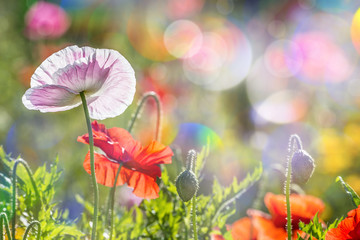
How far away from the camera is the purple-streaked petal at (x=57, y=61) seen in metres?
0.46

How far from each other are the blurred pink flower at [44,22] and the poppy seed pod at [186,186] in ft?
6.16

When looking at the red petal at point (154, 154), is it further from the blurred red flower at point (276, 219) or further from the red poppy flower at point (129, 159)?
the blurred red flower at point (276, 219)

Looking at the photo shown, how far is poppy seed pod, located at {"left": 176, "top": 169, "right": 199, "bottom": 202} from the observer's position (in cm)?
46

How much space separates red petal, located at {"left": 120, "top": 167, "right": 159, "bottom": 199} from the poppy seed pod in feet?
0.25

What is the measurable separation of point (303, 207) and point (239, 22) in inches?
83.1

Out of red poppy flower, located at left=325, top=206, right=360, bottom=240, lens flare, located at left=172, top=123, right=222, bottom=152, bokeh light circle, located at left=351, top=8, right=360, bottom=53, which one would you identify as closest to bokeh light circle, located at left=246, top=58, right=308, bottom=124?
bokeh light circle, located at left=351, top=8, right=360, bottom=53

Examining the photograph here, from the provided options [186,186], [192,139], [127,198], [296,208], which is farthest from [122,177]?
[192,139]

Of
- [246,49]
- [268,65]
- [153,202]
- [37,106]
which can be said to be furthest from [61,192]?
[246,49]

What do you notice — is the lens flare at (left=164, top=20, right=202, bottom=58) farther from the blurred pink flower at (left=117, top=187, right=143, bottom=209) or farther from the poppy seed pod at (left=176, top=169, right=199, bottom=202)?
the poppy seed pod at (left=176, top=169, right=199, bottom=202)

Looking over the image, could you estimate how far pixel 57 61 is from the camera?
0.46m

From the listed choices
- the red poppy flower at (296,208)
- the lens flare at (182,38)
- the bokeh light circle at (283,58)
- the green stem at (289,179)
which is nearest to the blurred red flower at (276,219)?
the red poppy flower at (296,208)

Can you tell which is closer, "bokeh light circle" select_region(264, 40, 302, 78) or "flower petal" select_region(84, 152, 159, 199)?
"flower petal" select_region(84, 152, 159, 199)

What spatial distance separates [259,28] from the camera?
2.58 m

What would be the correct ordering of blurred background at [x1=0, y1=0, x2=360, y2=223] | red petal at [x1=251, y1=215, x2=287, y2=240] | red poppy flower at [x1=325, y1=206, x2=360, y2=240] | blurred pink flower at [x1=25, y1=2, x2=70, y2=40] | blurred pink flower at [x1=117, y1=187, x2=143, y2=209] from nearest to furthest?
red poppy flower at [x1=325, y1=206, x2=360, y2=240]
red petal at [x1=251, y1=215, x2=287, y2=240]
blurred pink flower at [x1=117, y1=187, x2=143, y2=209]
blurred background at [x1=0, y1=0, x2=360, y2=223]
blurred pink flower at [x1=25, y1=2, x2=70, y2=40]
